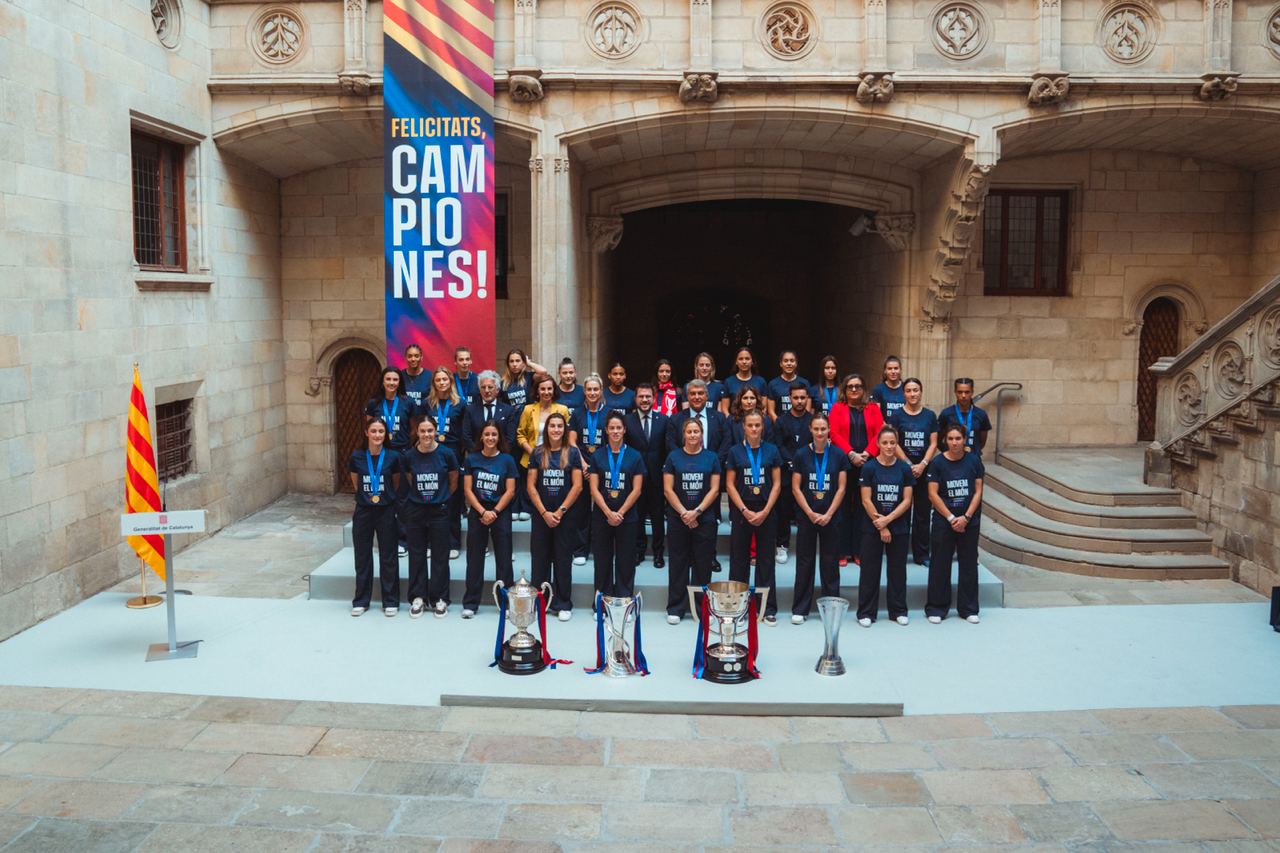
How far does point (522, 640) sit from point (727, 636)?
64.8 inches

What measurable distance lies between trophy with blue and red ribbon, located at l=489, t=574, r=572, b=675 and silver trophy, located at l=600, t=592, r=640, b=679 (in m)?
0.51

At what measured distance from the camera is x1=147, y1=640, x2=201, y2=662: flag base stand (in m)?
9.66

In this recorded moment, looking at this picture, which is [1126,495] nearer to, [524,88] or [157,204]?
[524,88]

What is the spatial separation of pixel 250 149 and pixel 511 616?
27.6 ft

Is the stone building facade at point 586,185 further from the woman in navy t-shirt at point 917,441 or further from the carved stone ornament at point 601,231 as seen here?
the woman in navy t-shirt at point 917,441

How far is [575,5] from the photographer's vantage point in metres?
13.5

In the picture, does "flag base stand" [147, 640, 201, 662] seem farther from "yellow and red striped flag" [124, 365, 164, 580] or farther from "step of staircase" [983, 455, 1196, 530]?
"step of staircase" [983, 455, 1196, 530]

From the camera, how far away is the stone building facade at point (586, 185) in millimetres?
11141

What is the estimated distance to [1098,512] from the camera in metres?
13.0

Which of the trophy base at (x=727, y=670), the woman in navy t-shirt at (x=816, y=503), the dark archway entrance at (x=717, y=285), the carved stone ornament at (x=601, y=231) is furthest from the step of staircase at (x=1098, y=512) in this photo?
the dark archway entrance at (x=717, y=285)

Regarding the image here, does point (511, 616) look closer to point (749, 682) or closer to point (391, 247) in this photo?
point (749, 682)

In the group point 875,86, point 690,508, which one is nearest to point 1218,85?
point 875,86

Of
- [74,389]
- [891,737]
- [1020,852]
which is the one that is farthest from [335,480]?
[1020,852]

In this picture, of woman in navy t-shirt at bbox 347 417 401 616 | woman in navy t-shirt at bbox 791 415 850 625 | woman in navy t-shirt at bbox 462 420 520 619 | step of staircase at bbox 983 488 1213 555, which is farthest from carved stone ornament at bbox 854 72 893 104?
woman in navy t-shirt at bbox 347 417 401 616
